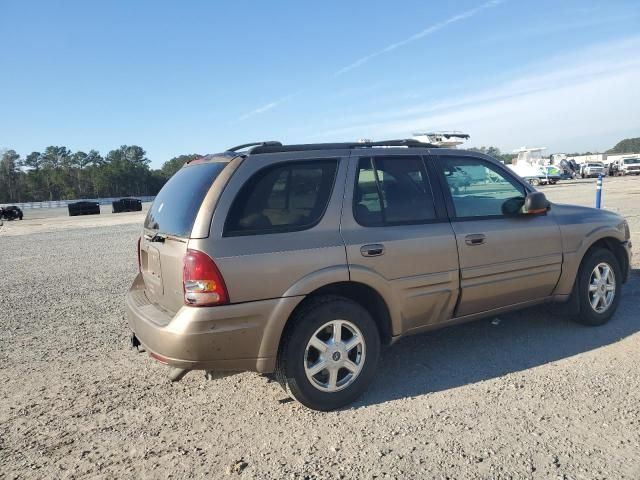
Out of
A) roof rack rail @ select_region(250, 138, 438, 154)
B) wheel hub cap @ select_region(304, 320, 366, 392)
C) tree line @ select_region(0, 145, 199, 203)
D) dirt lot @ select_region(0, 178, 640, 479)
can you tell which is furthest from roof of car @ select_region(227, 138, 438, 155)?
tree line @ select_region(0, 145, 199, 203)

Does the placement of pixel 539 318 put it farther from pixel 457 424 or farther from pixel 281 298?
pixel 281 298

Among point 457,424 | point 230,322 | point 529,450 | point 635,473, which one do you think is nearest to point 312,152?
point 230,322

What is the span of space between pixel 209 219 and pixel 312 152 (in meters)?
0.95

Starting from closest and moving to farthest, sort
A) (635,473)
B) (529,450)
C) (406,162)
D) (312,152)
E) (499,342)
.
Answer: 1. (635,473)
2. (529,450)
3. (312,152)
4. (406,162)
5. (499,342)

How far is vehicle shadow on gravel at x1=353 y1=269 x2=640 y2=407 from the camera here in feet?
12.3

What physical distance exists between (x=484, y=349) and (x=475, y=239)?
108cm

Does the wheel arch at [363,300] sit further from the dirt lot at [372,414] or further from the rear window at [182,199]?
the rear window at [182,199]

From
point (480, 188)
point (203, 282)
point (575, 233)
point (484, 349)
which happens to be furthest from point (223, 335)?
point (575, 233)

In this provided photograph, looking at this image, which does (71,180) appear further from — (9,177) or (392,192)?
(392,192)

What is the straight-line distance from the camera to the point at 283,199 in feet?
10.9

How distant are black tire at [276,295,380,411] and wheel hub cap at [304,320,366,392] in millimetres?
23

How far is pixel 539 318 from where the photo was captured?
5137 mm

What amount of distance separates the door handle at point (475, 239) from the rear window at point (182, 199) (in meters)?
2.00

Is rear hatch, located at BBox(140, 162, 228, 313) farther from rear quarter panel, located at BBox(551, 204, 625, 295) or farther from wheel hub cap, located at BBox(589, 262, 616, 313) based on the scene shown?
wheel hub cap, located at BBox(589, 262, 616, 313)
